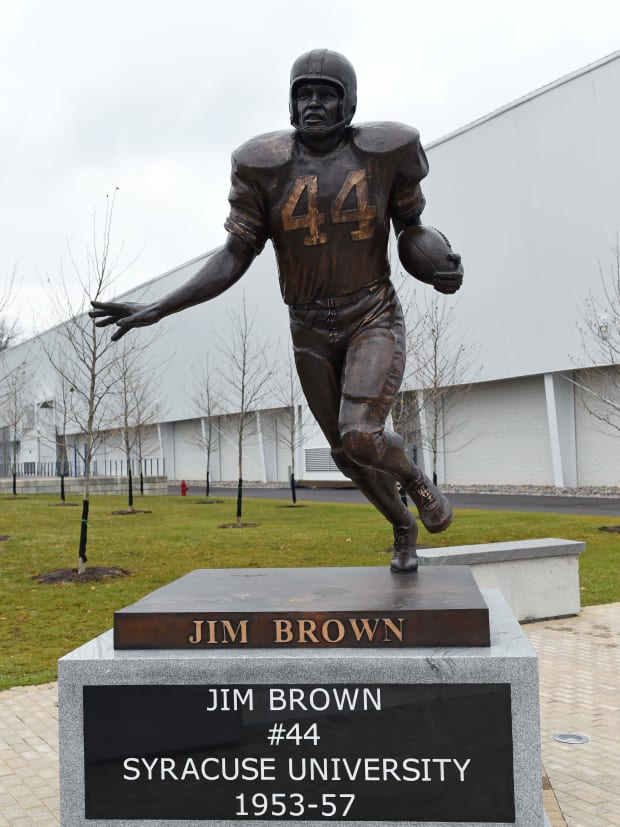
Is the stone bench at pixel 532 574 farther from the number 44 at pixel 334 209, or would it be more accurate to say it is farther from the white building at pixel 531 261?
the white building at pixel 531 261

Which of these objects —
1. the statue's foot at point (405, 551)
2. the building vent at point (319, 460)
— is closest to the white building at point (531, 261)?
the building vent at point (319, 460)

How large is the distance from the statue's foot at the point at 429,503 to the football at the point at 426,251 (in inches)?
41.8

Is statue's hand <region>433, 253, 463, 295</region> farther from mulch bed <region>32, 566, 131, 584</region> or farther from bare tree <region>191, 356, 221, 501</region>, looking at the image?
bare tree <region>191, 356, 221, 501</region>

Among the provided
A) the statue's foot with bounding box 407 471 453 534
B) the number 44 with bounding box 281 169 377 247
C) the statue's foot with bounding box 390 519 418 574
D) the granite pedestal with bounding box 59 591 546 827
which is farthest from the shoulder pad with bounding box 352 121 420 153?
the granite pedestal with bounding box 59 591 546 827

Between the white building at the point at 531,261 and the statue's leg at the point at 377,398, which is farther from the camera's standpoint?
the white building at the point at 531,261

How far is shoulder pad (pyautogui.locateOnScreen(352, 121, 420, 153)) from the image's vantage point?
394cm

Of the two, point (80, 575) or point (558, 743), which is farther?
point (80, 575)

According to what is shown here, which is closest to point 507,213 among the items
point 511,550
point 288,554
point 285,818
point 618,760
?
point 288,554

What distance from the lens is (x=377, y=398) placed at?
394 cm

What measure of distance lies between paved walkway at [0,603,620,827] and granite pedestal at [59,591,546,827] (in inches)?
36.7

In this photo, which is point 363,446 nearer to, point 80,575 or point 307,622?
point 307,622

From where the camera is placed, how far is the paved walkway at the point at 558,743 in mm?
4090

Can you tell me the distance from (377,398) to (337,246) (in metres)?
0.77

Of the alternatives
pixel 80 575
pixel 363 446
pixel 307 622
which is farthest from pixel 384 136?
pixel 80 575
